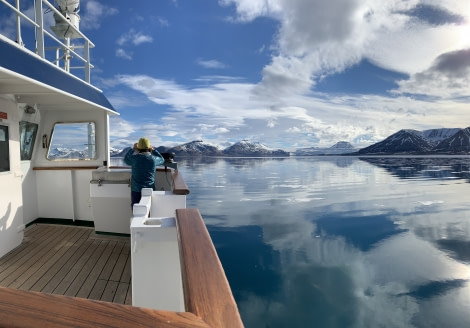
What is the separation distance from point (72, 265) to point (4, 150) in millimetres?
1802

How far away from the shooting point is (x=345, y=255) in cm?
1803

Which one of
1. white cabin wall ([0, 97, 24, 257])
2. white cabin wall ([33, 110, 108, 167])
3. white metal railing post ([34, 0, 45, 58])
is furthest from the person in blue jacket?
white metal railing post ([34, 0, 45, 58])

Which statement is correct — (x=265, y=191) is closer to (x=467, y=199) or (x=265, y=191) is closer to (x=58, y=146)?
(x=467, y=199)

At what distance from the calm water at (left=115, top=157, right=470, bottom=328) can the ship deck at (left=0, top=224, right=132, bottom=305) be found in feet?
29.9

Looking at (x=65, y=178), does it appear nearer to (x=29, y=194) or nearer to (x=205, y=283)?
(x=29, y=194)

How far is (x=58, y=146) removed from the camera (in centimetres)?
536

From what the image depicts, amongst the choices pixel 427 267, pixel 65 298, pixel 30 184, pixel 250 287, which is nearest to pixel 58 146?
pixel 30 184

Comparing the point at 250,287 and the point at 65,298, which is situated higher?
the point at 65,298

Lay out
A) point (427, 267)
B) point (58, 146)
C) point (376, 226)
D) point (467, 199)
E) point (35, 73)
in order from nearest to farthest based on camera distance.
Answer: point (35, 73)
point (58, 146)
point (427, 267)
point (376, 226)
point (467, 199)

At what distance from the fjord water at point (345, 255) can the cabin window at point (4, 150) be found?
32.5ft

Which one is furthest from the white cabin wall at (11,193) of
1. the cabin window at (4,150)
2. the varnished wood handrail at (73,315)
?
the varnished wood handrail at (73,315)

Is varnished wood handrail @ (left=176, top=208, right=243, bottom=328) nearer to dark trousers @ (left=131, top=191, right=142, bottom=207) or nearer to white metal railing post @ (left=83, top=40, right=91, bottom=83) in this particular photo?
dark trousers @ (left=131, top=191, right=142, bottom=207)

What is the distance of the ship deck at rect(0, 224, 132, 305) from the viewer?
296cm

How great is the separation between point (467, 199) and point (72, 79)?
128 feet
